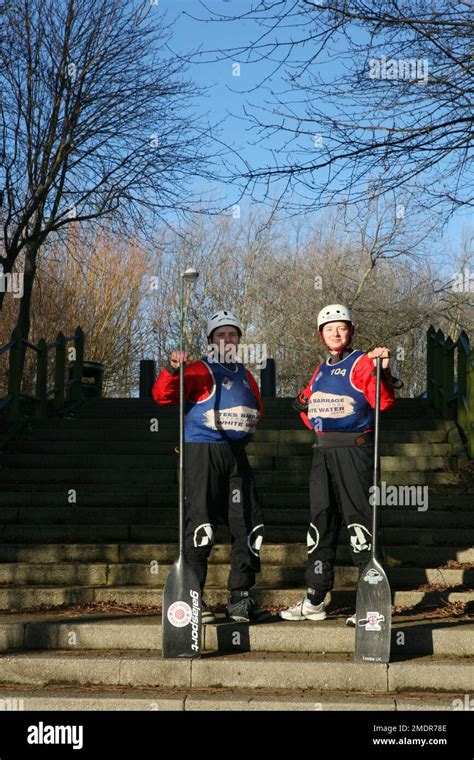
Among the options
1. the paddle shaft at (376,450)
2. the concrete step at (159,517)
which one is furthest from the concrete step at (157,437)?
the paddle shaft at (376,450)

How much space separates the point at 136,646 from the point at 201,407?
1.59 metres

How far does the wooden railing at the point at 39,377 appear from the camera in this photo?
12336 mm

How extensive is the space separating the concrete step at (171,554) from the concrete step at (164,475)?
1.90 meters

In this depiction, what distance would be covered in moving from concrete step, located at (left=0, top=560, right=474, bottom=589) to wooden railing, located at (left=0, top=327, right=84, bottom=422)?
447 centimetres

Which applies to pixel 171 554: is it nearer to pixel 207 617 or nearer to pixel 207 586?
pixel 207 586

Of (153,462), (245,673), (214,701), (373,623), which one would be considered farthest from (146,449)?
(214,701)

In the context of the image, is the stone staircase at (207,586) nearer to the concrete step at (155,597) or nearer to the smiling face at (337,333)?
the concrete step at (155,597)

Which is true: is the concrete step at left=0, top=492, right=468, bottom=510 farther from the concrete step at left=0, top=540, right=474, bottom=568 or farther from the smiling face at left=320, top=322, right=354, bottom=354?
the smiling face at left=320, top=322, right=354, bottom=354

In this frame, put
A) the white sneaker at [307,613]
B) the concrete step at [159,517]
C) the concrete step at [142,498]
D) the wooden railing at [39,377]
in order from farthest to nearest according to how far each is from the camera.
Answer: the wooden railing at [39,377] < the concrete step at [142,498] < the concrete step at [159,517] < the white sneaker at [307,613]

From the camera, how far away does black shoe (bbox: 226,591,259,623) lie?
6527 millimetres

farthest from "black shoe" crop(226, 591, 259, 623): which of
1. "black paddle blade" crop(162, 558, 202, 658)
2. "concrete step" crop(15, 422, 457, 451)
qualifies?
"concrete step" crop(15, 422, 457, 451)

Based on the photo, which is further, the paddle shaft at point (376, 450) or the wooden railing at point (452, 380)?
the wooden railing at point (452, 380)

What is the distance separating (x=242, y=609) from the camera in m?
6.52
